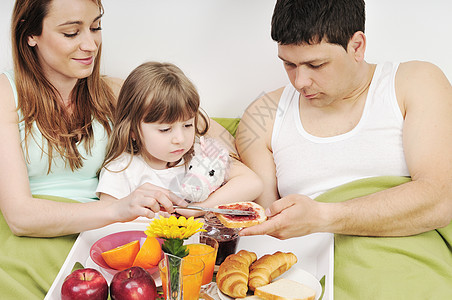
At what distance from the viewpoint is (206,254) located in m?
1.29

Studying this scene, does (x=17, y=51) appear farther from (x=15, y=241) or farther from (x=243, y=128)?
(x=243, y=128)

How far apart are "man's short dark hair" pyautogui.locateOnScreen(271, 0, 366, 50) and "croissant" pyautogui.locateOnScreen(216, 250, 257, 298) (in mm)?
786

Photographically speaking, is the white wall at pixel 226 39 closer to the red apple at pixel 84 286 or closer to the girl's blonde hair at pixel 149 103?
the girl's blonde hair at pixel 149 103

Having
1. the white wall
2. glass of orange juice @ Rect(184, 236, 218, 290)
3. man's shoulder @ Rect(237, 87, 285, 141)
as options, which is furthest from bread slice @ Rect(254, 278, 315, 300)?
the white wall

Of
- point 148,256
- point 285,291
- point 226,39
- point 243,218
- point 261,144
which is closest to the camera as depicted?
point 285,291

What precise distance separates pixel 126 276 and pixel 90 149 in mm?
769

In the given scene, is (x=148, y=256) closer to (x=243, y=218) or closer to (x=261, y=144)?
(x=243, y=218)

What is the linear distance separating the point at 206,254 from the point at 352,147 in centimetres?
81

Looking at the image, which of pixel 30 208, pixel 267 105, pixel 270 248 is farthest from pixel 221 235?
pixel 267 105

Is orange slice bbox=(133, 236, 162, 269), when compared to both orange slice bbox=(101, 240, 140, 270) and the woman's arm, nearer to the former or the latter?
orange slice bbox=(101, 240, 140, 270)

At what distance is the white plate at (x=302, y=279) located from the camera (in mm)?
1294

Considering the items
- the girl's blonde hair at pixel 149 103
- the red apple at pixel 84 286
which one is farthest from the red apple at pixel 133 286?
the girl's blonde hair at pixel 149 103

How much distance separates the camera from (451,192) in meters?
1.64

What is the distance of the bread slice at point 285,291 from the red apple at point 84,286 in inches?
15.2
